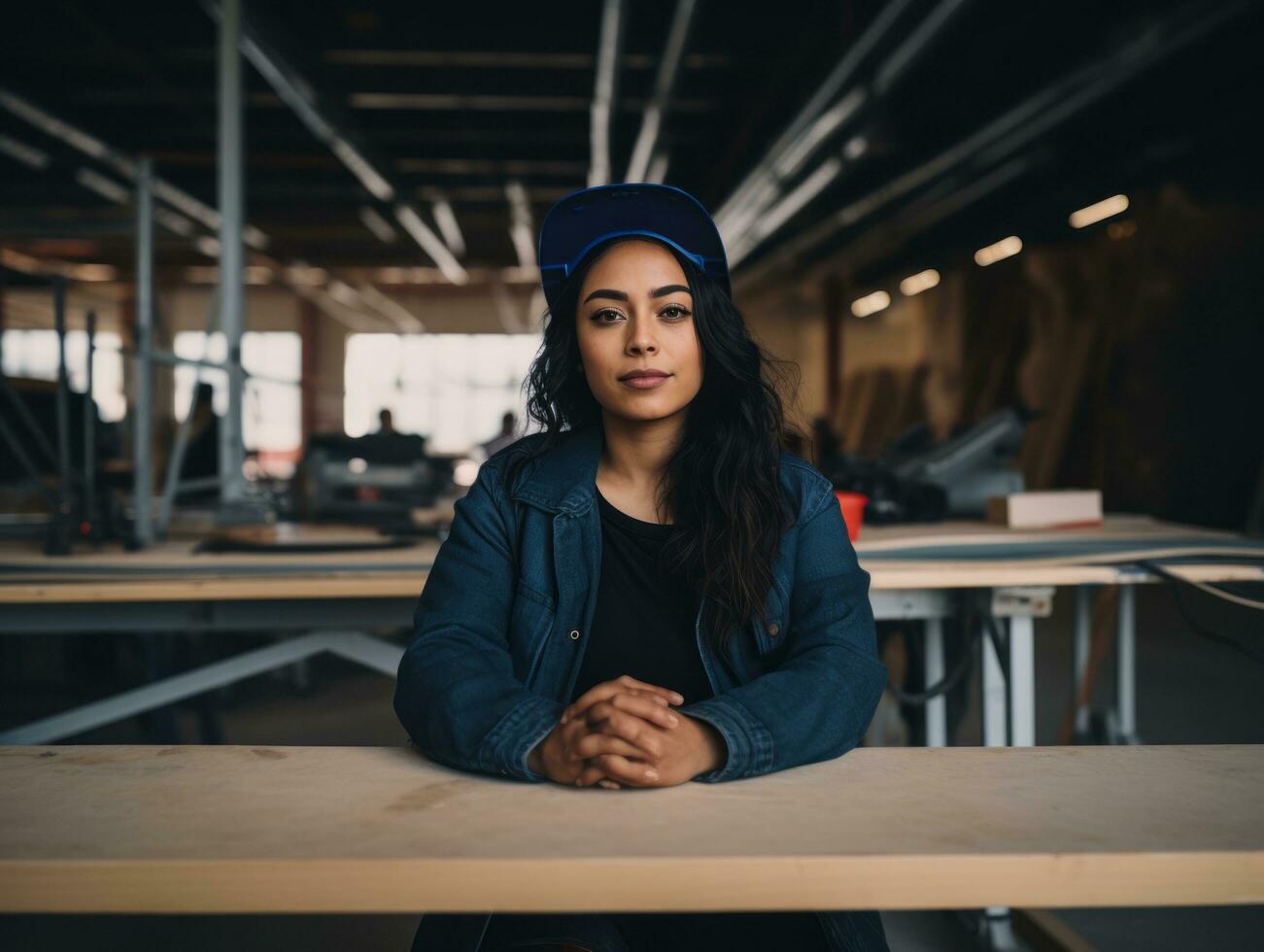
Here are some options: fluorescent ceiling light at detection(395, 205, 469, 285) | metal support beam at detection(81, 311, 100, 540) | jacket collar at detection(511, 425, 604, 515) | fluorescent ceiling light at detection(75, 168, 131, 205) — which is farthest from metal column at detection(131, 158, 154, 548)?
fluorescent ceiling light at detection(395, 205, 469, 285)

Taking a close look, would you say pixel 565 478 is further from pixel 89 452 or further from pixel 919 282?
pixel 919 282

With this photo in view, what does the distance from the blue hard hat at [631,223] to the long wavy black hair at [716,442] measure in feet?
0.06

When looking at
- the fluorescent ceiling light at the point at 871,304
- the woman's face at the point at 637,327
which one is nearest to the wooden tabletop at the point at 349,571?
the woman's face at the point at 637,327

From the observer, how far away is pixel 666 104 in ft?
24.4

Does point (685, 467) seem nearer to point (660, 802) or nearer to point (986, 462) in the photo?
point (660, 802)

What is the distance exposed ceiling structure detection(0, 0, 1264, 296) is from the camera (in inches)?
248

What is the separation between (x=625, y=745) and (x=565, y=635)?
14.3 inches

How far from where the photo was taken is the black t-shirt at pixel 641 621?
1.32 meters

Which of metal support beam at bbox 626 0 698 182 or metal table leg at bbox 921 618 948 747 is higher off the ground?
metal support beam at bbox 626 0 698 182

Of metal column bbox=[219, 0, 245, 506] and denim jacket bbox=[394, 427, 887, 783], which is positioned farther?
metal column bbox=[219, 0, 245, 506]

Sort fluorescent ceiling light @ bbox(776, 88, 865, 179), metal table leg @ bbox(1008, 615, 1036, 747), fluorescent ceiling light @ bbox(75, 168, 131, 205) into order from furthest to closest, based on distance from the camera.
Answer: fluorescent ceiling light @ bbox(75, 168, 131, 205), fluorescent ceiling light @ bbox(776, 88, 865, 179), metal table leg @ bbox(1008, 615, 1036, 747)

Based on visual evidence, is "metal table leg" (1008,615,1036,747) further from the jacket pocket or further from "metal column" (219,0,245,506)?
"metal column" (219,0,245,506)

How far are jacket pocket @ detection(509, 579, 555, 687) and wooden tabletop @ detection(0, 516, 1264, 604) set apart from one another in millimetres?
755

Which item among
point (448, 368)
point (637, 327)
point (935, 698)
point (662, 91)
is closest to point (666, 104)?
point (662, 91)
